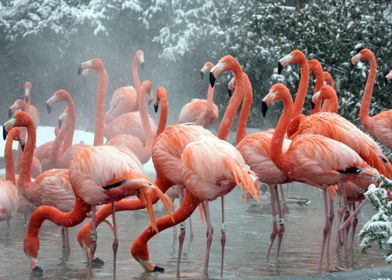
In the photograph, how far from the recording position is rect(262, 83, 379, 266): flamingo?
5879 millimetres

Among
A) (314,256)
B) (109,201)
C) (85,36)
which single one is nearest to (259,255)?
(314,256)

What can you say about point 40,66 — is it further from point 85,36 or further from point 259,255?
point 259,255

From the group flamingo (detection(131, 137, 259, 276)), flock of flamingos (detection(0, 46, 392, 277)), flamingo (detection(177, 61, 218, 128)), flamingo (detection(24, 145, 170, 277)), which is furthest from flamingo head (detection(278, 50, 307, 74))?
flamingo (detection(177, 61, 218, 128))

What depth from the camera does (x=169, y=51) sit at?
53.5 ft

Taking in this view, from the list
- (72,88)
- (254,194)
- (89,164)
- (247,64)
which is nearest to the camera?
(254,194)

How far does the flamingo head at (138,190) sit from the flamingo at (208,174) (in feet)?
0.72

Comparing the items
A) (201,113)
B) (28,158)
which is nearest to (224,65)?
(28,158)

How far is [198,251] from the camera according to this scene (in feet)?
21.6

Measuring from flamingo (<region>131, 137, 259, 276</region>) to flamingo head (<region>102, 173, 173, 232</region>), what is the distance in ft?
0.72

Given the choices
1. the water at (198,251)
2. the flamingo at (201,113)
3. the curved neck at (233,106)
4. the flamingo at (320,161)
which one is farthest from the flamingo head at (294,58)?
the flamingo at (201,113)

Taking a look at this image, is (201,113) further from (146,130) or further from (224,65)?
(224,65)

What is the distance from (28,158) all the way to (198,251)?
1.73 m

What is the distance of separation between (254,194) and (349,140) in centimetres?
150

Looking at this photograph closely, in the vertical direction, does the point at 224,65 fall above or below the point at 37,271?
above
